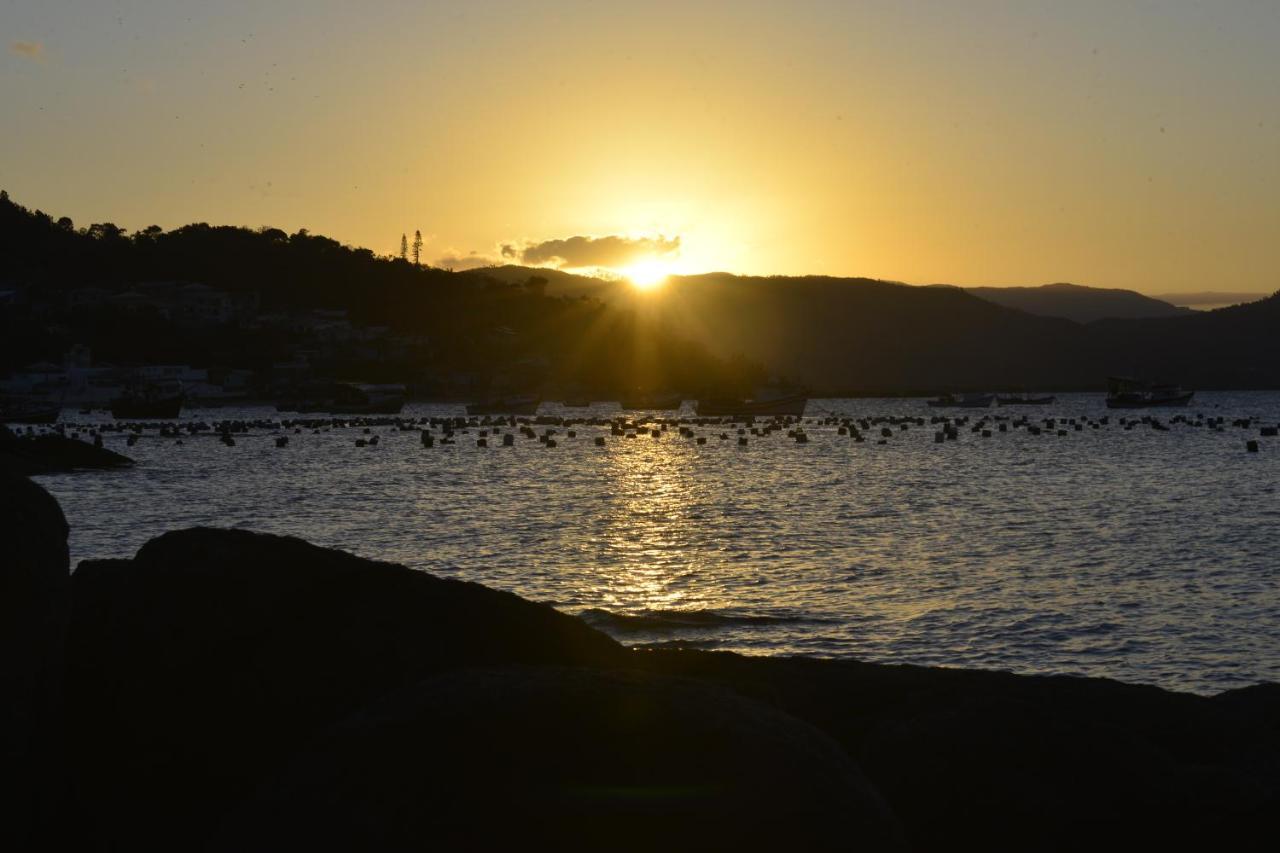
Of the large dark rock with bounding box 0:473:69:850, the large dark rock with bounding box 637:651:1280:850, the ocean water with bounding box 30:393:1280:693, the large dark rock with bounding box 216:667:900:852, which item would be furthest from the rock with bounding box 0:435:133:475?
the large dark rock with bounding box 216:667:900:852

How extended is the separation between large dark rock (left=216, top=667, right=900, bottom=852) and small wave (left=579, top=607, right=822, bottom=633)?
49.2ft

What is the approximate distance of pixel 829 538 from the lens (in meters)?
34.9

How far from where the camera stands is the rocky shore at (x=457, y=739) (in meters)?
4.75

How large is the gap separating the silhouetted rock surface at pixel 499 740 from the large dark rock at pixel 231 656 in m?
0.01

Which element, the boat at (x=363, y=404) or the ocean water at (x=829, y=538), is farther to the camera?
the boat at (x=363, y=404)

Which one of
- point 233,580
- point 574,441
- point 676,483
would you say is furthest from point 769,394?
point 233,580

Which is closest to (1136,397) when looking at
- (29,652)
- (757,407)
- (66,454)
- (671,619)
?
(757,407)

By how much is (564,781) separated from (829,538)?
100 feet

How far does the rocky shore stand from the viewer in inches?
187

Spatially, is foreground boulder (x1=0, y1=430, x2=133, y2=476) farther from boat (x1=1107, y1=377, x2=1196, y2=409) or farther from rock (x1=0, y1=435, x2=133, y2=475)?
boat (x1=1107, y1=377, x2=1196, y2=409)

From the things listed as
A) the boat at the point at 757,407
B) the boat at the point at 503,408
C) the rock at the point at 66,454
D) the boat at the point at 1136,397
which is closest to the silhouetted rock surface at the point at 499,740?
the rock at the point at 66,454

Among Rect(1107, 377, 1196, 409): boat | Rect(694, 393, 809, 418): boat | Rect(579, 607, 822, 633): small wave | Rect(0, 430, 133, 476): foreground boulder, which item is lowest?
Rect(0, 430, 133, 476): foreground boulder

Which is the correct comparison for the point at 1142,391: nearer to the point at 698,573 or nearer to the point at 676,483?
the point at 676,483

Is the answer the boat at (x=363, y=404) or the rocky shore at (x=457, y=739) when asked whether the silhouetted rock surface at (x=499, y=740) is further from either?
the boat at (x=363, y=404)
